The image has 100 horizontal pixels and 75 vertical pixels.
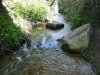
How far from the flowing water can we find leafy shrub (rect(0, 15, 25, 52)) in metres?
0.42

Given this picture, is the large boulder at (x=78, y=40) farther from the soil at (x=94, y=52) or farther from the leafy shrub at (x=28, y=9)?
the leafy shrub at (x=28, y=9)

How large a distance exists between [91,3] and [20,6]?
533 centimetres

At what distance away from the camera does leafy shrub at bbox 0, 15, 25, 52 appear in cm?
762

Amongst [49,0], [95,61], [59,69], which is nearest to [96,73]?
[95,61]

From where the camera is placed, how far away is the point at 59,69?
6477 mm

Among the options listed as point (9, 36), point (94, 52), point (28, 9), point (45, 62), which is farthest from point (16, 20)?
point (94, 52)

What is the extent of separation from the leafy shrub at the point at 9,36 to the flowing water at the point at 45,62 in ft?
1.37

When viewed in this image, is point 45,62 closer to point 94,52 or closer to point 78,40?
point 78,40

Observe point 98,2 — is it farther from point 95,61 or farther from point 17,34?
point 17,34

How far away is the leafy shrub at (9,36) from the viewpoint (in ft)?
25.0

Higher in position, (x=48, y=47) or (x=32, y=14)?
(x=32, y=14)

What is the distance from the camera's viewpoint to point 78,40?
7863 mm

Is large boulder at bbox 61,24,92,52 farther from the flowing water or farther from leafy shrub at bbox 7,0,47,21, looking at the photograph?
leafy shrub at bbox 7,0,47,21

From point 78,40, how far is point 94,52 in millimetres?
991
